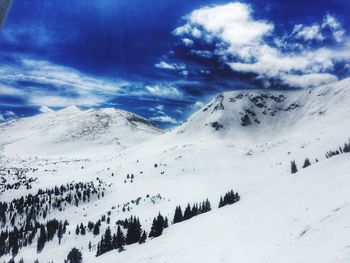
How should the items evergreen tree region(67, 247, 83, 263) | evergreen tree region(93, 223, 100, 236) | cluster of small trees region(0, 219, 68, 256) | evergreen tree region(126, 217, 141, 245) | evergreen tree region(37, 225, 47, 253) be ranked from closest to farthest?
evergreen tree region(126, 217, 141, 245) → evergreen tree region(67, 247, 83, 263) → evergreen tree region(93, 223, 100, 236) → evergreen tree region(37, 225, 47, 253) → cluster of small trees region(0, 219, 68, 256)

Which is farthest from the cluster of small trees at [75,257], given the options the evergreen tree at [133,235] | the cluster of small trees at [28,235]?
the cluster of small trees at [28,235]

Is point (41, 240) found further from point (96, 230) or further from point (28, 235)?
point (96, 230)

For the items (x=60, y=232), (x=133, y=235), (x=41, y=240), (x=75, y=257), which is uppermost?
(x=133, y=235)

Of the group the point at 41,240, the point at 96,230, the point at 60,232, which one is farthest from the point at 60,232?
the point at 96,230

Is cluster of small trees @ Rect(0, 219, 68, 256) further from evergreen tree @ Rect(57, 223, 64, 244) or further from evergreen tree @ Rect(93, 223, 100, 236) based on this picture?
evergreen tree @ Rect(93, 223, 100, 236)

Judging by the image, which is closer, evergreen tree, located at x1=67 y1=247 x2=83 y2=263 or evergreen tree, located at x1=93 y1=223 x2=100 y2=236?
evergreen tree, located at x1=67 y1=247 x2=83 y2=263

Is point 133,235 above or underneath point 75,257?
above

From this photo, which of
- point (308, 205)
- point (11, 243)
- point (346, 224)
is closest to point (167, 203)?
point (11, 243)


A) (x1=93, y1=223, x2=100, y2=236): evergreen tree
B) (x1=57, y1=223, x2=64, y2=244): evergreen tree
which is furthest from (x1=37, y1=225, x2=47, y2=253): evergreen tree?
(x1=93, y1=223, x2=100, y2=236): evergreen tree

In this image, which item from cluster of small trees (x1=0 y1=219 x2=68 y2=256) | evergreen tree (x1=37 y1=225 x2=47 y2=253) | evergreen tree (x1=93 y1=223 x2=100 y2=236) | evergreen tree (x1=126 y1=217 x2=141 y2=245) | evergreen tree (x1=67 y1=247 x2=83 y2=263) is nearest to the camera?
evergreen tree (x1=126 y1=217 x2=141 y2=245)

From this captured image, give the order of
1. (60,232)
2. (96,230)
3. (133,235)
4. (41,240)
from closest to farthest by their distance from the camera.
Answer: (133,235)
(96,230)
(41,240)
(60,232)

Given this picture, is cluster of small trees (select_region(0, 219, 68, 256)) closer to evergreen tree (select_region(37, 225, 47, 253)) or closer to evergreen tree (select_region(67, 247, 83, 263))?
evergreen tree (select_region(37, 225, 47, 253))

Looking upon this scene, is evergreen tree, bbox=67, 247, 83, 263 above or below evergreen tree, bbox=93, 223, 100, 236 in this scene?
below

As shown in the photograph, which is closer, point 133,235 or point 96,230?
point 133,235
